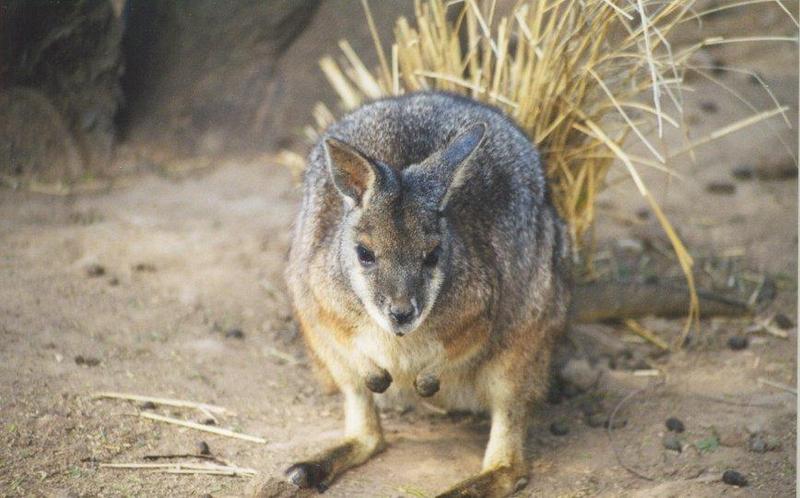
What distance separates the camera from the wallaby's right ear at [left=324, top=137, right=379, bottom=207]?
147 inches

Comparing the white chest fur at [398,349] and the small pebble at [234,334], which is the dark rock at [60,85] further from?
the white chest fur at [398,349]

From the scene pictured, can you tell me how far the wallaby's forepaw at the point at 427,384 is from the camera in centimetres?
415

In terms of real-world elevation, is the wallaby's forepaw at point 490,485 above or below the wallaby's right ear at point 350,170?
below

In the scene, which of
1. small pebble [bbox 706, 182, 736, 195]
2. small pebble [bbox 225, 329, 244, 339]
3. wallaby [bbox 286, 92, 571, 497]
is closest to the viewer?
wallaby [bbox 286, 92, 571, 497]

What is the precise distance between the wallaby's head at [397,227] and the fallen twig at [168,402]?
102 centimetres

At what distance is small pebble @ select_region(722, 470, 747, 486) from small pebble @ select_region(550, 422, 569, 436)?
865mm

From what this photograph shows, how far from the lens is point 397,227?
3.81 meters

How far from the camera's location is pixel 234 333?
533 cm

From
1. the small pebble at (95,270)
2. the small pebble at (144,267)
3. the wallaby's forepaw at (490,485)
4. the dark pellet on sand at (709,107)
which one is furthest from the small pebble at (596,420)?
the dark pellet on sand at (709,107)

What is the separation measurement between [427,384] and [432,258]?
1.85 ft

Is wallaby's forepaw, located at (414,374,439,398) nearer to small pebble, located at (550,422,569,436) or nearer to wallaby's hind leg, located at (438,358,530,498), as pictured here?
wallaby's hind leg, located at (438,358,530,498)

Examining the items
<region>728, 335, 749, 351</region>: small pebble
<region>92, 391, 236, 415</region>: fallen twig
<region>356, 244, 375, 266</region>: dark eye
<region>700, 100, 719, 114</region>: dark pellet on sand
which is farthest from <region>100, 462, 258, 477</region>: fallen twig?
<region>700, 100, 719, 114</region>: dark pellet on sand

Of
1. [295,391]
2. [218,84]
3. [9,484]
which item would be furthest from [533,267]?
[218,84]

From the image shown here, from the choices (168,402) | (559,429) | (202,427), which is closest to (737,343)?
(559,429)
